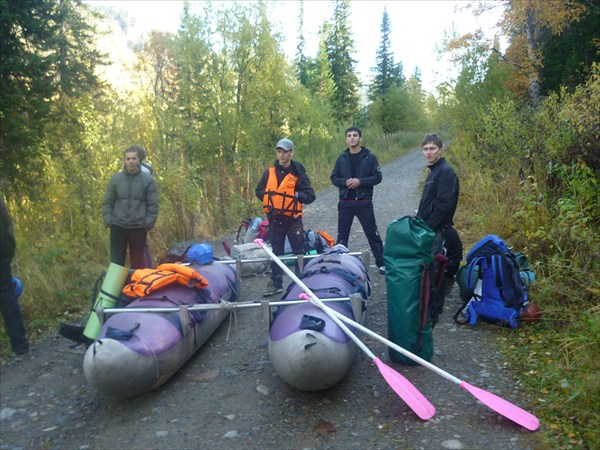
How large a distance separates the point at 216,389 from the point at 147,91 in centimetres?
843

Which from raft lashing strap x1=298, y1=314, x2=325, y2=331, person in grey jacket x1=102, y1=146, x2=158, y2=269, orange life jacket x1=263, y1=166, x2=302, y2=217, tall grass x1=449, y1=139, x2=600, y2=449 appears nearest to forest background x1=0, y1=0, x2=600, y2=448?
tall grass x1=449, y1=139, x2=600, y2=449

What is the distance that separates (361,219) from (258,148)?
745 cm

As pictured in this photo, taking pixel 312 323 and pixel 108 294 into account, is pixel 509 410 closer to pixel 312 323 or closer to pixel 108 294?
pixel 312 323

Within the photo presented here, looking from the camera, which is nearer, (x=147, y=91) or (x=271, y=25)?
(x=147, y=91)

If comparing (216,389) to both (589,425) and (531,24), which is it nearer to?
(589,425)

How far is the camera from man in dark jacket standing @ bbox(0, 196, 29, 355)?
457cm

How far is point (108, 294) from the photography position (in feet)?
14.2

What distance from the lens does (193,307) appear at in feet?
12.9

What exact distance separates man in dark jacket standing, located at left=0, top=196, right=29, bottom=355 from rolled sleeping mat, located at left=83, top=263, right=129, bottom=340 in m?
0.99

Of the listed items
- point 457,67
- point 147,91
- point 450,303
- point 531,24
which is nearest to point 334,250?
point 450,303

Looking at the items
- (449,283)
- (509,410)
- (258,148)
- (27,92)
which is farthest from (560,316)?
(27,92)

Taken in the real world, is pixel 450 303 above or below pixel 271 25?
below

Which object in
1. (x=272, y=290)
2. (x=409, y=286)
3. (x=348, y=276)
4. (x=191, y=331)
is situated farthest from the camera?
(x=272, y=290)

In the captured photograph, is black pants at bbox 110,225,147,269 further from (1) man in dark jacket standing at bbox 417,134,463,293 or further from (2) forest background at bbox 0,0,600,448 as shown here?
(1) man in dark jacket standing at bbox 417,134,463,293
